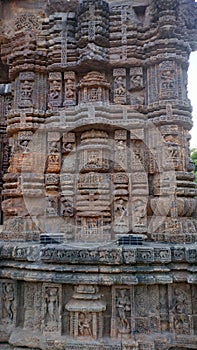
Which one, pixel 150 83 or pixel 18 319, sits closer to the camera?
pixel 18 319

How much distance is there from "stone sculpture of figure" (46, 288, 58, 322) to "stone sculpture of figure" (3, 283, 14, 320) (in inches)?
27.7

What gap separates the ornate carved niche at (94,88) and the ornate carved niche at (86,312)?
13.1 feet

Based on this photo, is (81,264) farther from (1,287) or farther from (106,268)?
(1,287)

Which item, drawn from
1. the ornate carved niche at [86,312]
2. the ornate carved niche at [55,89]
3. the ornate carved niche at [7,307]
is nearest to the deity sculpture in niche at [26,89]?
the ornate carved niche at [55,89]

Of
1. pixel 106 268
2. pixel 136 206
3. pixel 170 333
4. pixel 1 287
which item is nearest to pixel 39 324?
pixel 1 287

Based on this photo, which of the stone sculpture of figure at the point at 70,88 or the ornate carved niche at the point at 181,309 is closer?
the ornate carved niche at the point at 181,309

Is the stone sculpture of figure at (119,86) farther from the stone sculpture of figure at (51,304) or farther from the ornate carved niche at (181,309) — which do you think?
the stone sculpture of figure at (51,304)

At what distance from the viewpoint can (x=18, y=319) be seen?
467 cm

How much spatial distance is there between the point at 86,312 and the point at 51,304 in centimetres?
57

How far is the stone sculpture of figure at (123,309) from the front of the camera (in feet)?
14.1

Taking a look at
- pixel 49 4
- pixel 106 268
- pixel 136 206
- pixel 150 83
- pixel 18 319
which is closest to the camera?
pixel 106 268

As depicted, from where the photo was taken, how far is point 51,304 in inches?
175

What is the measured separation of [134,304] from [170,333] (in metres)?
0.72

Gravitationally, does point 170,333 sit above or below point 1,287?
below
